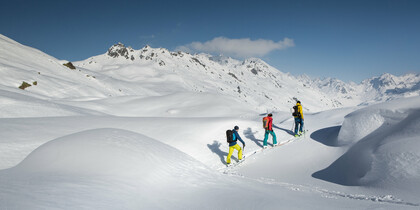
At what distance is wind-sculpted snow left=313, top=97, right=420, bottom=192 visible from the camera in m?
6.77

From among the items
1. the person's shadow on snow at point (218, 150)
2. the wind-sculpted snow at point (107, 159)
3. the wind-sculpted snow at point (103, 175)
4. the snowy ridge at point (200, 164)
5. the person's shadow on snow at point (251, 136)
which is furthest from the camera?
the person's shadow on snow at point (251, 136)

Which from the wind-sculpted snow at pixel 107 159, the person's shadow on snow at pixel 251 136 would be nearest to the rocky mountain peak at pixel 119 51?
the person's shadow on snow at pixel 251 136

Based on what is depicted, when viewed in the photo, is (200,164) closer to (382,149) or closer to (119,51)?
(382,149)

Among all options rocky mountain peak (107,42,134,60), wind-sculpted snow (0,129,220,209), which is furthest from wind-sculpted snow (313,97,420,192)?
rocky mountain peak (107,42,134,60)

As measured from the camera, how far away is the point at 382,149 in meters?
7.95

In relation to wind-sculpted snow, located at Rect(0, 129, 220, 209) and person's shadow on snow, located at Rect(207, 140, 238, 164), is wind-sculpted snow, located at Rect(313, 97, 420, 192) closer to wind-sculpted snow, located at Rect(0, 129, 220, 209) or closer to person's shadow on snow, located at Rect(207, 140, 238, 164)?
person's shadow on snow, located at Rect(207, 140, 238, 164)

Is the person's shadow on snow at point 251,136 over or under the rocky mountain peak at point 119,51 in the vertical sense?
under

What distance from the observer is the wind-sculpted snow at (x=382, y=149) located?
6.77 m

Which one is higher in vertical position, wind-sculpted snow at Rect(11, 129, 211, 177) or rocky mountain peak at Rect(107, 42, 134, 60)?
rocky mountain peak at Rect(107, 42, 134, 60)

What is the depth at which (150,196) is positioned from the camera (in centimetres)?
495

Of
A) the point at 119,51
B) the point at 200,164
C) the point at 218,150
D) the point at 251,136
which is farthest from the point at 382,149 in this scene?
the point at 119,51

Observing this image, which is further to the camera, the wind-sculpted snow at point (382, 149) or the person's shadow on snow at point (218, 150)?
the person's shadow on snow at point (218, 150)

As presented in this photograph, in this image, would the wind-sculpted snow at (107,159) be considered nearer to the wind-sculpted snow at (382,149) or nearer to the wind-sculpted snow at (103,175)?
the wind-sculpted snow at (103,175)

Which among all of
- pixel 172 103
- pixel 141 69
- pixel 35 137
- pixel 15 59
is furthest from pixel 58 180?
pixel 141 69
